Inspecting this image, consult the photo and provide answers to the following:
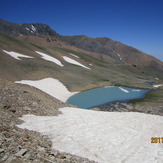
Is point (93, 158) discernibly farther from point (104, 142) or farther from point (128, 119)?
point (128, 119)
